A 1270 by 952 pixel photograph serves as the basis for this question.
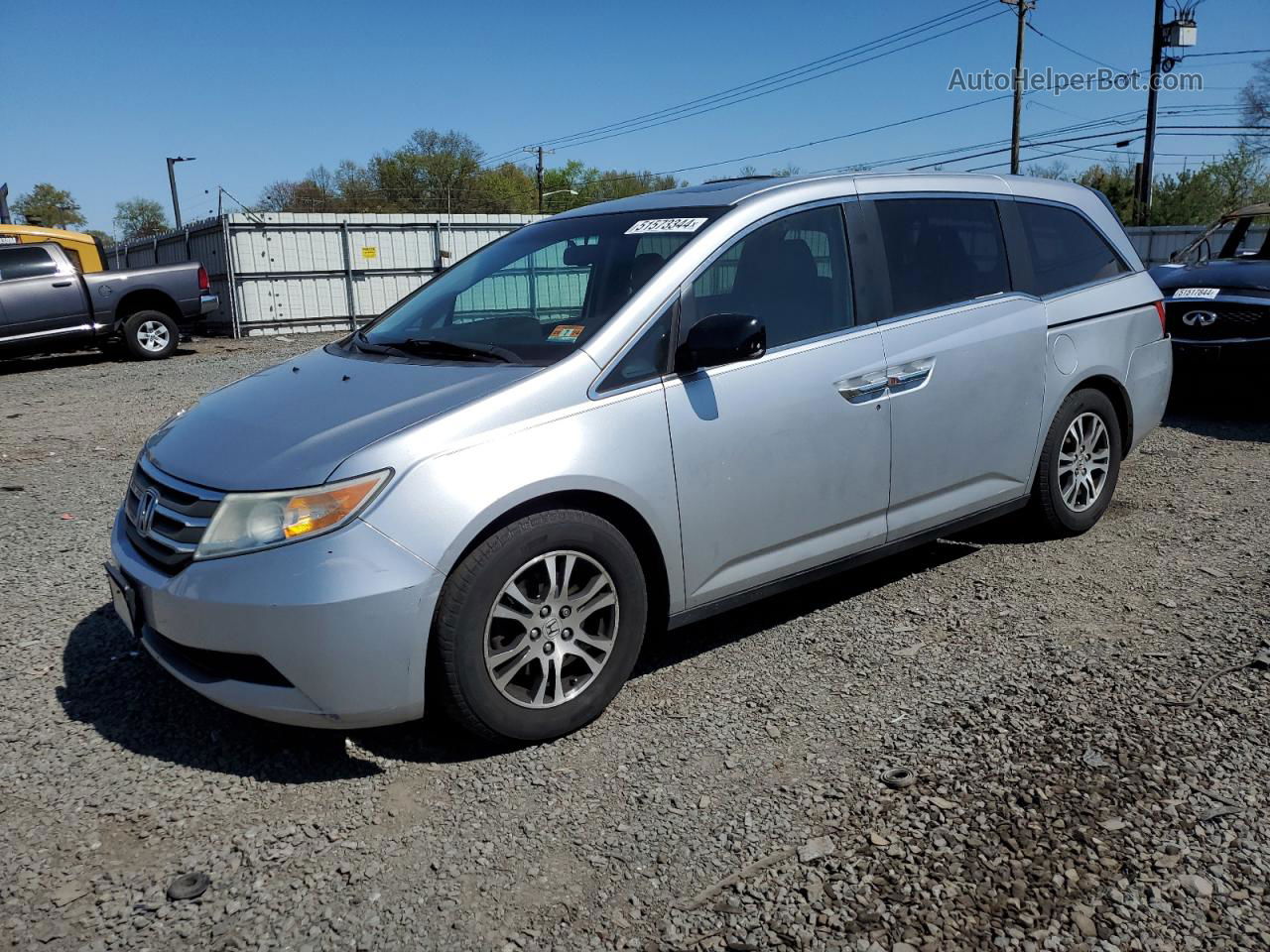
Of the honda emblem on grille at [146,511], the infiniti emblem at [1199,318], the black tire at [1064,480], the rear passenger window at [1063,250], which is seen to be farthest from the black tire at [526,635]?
the infiniti emblem at [1199,318]

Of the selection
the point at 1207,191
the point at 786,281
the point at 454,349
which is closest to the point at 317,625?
the point at 454,349

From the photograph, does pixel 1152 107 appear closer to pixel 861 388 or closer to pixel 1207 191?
pixel 1207 191

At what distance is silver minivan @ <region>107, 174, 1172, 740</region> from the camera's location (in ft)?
9.21

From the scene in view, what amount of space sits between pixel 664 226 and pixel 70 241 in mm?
15020

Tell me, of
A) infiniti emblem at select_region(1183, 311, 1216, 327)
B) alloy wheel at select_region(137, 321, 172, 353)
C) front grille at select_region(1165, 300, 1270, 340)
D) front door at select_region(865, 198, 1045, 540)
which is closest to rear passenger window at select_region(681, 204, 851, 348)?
front door at select_region(865, 198, 1045, 540)

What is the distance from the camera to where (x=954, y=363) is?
4.12 m

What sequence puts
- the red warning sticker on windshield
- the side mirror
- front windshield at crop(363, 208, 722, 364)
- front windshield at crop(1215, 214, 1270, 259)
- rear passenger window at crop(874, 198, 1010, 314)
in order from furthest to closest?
Result: front windshield at crop(1215, 214, 1270, 259)
rear passenger window at crop(874, 198, 1010, 314)
front windshield at crop(363, 208, 722, 364)
the red warning sticker on windshield
the side mirror

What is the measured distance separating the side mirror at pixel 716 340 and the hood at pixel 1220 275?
6.17 metres

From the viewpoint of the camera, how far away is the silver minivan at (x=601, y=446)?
2809 mm

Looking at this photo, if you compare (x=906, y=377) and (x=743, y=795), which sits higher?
(x=906, y=377)

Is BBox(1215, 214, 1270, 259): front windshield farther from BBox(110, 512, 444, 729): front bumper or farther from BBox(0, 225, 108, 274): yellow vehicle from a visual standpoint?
BBox(0, 225, 108, 274): yellow vehicle

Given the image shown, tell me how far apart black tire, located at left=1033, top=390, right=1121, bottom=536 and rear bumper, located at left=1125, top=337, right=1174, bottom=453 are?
6.5 inches

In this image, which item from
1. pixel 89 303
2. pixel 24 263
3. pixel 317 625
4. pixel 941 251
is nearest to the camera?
pixel 317 625

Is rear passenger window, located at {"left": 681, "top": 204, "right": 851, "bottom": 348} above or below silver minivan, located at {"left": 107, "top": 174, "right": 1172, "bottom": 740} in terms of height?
above
